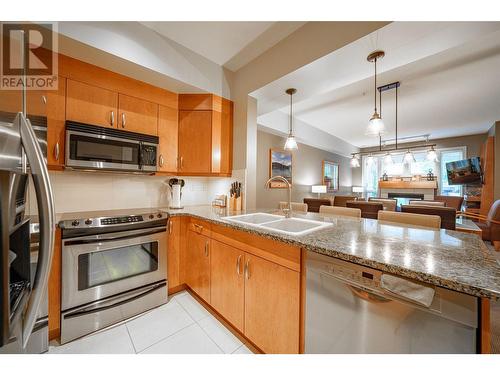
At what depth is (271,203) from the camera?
4.17m

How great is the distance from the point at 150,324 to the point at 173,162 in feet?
5.13

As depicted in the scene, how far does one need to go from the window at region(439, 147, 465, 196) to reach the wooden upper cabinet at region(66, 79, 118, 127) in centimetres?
784

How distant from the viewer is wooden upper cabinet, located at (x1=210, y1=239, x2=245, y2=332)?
1396mm

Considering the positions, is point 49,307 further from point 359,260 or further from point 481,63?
point 481,63

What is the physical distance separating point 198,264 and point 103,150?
1350 mm

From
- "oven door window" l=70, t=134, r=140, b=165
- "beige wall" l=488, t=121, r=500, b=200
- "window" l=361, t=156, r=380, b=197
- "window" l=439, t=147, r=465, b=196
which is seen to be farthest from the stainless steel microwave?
"window" l=439, t=147, r=465, b=196

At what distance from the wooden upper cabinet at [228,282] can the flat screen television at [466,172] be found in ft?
19.1

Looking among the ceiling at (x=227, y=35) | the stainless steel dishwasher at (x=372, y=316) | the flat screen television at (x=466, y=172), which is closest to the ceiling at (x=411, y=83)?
the ceiling at (x=227, y=35)

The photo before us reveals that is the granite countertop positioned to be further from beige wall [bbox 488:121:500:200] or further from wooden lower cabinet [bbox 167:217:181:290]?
beige wall [bbox 488:121:500:200]

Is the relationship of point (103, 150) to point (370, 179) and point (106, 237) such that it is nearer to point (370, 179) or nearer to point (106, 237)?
point (106, 237)

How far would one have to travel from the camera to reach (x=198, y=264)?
6.05 feet

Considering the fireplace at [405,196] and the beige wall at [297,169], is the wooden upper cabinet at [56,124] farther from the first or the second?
the fireplace at [405,196]

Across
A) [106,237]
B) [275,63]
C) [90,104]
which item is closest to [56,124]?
[90,104]
